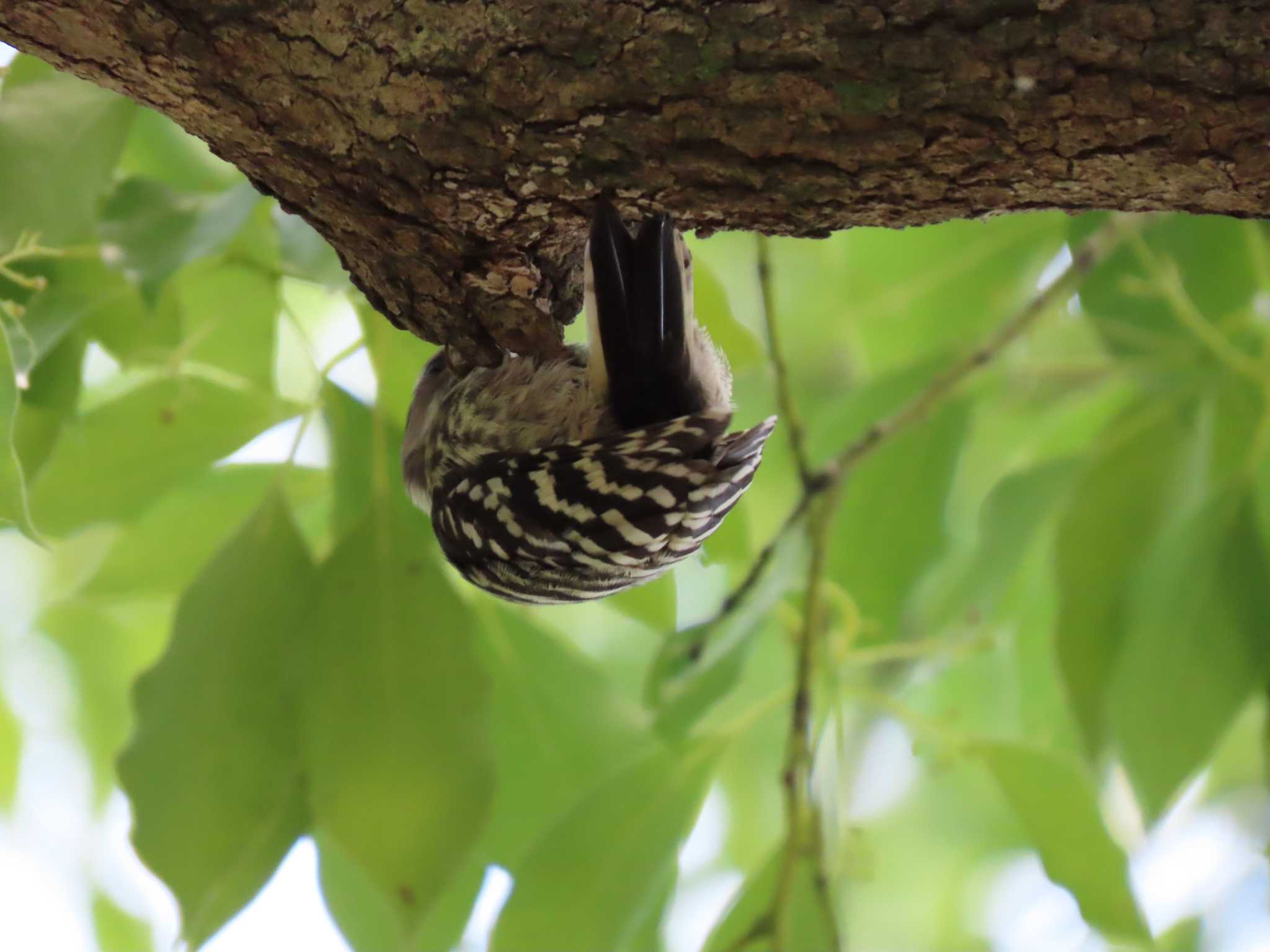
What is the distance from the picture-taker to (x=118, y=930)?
9.61 ft

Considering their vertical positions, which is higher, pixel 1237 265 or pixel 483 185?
pixel 483 185

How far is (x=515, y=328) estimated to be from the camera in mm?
1364

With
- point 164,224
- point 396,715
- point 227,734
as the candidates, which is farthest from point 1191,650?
point 164,224

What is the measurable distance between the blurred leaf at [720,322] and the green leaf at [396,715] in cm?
44

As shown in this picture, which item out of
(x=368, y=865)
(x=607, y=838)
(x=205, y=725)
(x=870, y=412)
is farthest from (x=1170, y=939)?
(x=205, y=725)

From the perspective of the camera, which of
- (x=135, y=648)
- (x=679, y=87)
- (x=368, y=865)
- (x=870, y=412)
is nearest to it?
(x=679, y=87)

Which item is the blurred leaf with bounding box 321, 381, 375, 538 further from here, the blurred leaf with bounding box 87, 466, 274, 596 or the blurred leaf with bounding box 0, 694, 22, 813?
the blurred leaf with bounding box 0, 694, 22, 813

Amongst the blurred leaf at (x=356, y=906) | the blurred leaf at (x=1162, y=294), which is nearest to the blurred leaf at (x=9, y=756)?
the blurred leaf at (x=356, y=906)

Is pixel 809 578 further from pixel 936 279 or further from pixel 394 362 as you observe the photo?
pixel 936 279

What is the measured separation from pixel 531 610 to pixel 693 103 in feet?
3.40

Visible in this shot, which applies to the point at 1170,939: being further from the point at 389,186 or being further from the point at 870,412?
the point at 389,186

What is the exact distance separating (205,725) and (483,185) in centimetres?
73

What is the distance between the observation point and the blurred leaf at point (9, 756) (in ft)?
8.59

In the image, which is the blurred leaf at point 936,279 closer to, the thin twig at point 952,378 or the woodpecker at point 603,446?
the thin twig at point 952,378
